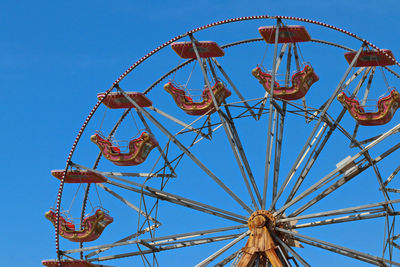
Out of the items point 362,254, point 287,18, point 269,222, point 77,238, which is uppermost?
point 287,18

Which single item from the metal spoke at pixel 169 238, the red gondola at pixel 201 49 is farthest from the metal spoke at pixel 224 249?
the red gondola at pixel 201 49

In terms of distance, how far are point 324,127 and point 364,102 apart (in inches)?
63.9

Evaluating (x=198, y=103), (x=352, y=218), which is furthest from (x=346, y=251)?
(x=198, y=103)

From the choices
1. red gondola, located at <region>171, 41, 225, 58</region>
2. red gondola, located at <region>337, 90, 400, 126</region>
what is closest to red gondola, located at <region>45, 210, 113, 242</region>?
red gondola, located at <region>171, 41, 225, 58</region>

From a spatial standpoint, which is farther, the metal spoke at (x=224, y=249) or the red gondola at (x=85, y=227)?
the red gondola at (x=85, y=227)

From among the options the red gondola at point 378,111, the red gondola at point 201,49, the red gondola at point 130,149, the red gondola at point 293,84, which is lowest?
the red gondola at point 378,111

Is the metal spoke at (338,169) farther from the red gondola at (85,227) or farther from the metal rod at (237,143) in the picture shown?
the red gondola at (85,227)

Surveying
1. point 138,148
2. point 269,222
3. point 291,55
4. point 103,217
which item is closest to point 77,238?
point 103,217

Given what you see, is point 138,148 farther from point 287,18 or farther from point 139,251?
point 287,18

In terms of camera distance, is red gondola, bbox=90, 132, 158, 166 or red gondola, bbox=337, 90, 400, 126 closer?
red gondola, bbox=337, 90, 400, 126

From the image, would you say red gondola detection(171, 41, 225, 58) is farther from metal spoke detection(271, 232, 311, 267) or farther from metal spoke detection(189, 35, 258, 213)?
metal spoke detection(271, 232, 311, 267)

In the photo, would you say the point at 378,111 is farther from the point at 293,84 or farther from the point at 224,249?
the point at 224,249

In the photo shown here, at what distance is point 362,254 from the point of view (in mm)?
33781

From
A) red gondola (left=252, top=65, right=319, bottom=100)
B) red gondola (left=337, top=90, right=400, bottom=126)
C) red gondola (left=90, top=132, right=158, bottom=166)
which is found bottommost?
red gondola (left=337, top=90, right=400, bottom=126)
